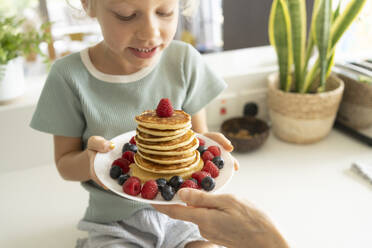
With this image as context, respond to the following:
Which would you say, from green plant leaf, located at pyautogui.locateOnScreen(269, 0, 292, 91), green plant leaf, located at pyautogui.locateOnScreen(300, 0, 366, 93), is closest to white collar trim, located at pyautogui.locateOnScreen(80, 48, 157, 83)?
green plant leaf, located at pyautogui.locateOnScreen(269, 0, 292, 91)

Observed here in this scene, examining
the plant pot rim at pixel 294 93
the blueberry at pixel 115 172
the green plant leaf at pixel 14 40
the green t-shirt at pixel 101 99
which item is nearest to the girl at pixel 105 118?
the green t-shirt at pixel 101 99

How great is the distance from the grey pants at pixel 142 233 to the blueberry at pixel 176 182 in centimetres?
23

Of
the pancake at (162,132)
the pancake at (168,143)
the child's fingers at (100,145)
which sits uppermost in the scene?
the pancake at (162,132)

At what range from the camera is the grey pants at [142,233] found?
938 millimetres

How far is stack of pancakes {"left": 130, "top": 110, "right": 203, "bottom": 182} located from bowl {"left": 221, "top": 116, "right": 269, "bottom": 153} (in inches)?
24.9

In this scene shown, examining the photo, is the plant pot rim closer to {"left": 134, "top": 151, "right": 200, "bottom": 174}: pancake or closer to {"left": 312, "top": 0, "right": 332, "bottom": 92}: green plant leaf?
{"left": 312, "top": 0, "right": 332, "bottom": 92}: green plant leaf

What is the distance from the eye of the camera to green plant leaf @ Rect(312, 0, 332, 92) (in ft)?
4.33

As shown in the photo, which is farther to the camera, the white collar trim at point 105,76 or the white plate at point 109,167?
the white collar trim at point 105,76

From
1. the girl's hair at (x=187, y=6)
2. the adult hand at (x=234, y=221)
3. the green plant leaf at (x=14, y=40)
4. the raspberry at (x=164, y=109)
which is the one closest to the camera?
the adult hand at (x=234, y=221)

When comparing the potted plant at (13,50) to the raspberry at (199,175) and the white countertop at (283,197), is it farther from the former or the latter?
the raspberry at (199,175)

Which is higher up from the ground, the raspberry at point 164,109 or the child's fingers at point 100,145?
the raspberry at point 164,109

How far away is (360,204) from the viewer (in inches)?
47.2

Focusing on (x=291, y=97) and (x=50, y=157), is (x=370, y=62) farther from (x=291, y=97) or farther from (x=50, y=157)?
(x=50, y=157)

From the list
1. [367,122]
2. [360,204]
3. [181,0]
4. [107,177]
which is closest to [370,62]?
[367,122]
